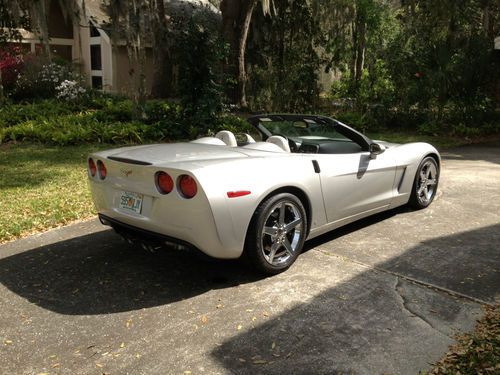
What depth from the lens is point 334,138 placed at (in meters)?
5.23

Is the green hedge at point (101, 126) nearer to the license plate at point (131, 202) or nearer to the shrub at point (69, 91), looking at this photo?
the shrub at point (69, 91)

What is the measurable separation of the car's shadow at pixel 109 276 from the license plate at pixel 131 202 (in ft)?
1.83

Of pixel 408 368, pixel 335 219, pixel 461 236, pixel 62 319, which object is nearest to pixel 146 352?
pixel 62 319

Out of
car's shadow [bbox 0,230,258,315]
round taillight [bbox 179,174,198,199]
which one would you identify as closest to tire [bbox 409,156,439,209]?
car's shadow [bbox 0,230,258,315]

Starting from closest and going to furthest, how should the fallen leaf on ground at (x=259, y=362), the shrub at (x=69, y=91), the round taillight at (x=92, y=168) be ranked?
the fallen leaf on ground at (x=259, y=362) < the round taillight at (x=92, y=168) < the shrub at (x=69, y=91)

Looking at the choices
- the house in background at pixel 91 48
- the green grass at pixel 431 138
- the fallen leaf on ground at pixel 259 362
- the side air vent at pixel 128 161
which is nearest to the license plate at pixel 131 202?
the side air vent at pixel 128 161

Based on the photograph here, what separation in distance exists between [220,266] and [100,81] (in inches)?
908

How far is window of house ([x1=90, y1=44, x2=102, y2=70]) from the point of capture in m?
25.8

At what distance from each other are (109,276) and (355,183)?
243 cm

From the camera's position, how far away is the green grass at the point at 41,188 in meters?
5.66

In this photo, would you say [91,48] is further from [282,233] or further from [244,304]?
[244,304]

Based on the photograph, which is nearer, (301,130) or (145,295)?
(145,295)

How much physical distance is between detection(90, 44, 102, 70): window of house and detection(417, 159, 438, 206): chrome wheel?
2284 cm

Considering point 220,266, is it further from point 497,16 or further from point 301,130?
point 497,16
